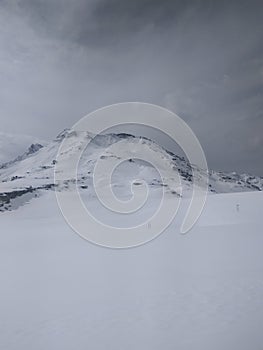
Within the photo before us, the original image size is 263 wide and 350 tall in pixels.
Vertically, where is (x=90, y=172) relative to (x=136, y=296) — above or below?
above

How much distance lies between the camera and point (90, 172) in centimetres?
8675

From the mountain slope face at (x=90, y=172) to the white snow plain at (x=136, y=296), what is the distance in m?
28.4

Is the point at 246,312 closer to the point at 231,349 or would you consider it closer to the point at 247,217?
the point at 231,349

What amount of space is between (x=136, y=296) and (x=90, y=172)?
79.2 m

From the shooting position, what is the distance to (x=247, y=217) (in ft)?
84.3

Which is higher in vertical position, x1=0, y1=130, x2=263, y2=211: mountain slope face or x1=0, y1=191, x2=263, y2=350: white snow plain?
x1=0, y1=130, x2=263, y2=211: mountain slope face

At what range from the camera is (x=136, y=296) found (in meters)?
8.45

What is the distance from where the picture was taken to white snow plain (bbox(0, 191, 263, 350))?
612 cm

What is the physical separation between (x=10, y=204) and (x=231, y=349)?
3775cm

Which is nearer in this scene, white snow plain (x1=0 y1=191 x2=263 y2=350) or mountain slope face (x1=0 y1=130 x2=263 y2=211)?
white snow plain (x1=0 y1=191 x2=263 y2=350)

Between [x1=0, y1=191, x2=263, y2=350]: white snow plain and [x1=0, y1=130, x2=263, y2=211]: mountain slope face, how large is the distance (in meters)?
28.4

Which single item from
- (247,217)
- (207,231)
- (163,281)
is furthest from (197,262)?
(247,217)

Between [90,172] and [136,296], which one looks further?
[90,172]

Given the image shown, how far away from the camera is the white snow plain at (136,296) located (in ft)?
20.1
